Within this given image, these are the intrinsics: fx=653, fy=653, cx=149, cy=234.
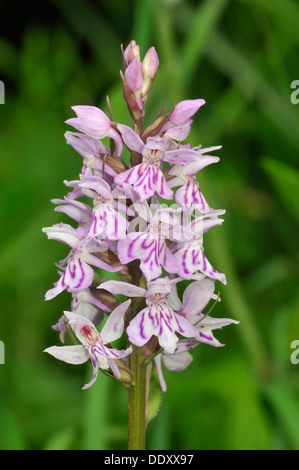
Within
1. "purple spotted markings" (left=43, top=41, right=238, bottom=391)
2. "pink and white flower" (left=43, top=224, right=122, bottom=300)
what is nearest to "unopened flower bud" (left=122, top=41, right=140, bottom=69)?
"purple spotted markings" (left=43, top=41, right=238, bottom=391)

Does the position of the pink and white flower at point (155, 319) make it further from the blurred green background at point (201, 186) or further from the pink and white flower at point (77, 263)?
the blurred green background at point (201, 186)

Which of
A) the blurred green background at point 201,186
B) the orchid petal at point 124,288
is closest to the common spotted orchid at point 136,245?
the orchid petal at point 124,288

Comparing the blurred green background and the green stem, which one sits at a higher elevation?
the blurred green background

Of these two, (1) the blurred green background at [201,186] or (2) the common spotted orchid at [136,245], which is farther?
(1) the blurred green background at [201,186]

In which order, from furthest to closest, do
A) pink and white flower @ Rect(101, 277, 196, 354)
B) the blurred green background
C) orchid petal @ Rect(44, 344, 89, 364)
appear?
1. the blurred green background
2. orchid petal @ Rect(44, 344, 89, 364)
3. pink and white flower @ Rect(101, 277, 196, 354)

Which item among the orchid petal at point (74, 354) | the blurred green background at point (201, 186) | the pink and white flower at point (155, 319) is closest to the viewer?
the pink and white flower at point (155, 319)

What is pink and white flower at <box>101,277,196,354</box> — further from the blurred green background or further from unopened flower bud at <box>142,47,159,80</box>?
the blurred green background
